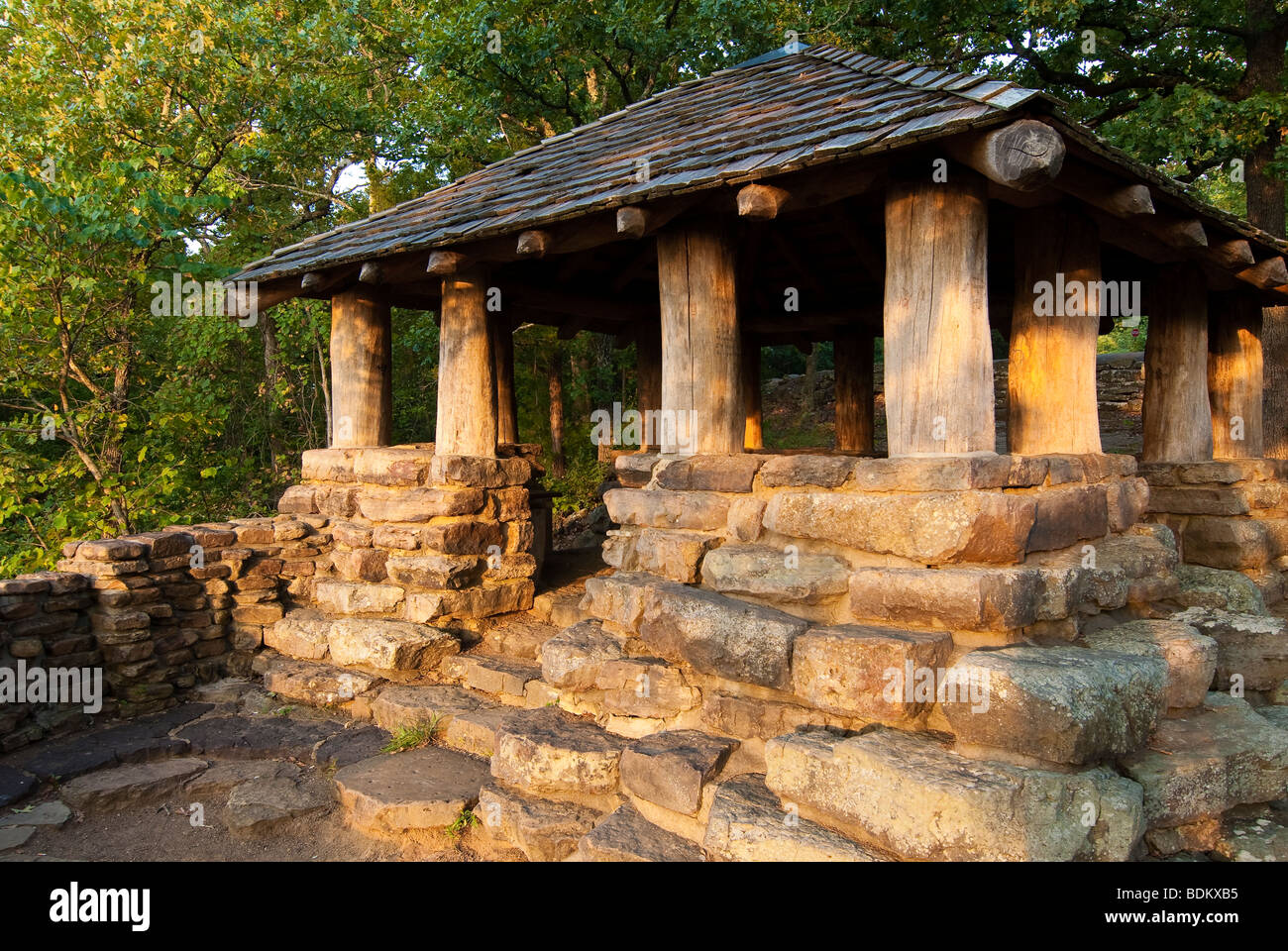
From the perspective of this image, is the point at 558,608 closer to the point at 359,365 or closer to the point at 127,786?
the point at 359,365

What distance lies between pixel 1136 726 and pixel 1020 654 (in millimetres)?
493

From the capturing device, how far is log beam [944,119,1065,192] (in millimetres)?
2910

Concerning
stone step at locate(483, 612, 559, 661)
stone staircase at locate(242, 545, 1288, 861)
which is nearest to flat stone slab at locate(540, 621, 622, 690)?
stone staircase at locate(242, 545, 1288, 861)

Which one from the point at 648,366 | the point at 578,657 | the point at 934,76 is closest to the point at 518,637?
the point at 578,657

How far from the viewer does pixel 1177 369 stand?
552 centimetres

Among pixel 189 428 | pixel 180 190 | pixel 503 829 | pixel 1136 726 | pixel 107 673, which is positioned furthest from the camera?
pixel 180 190

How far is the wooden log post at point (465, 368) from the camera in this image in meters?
5.40

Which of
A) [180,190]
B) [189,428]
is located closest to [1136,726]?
[189,428]

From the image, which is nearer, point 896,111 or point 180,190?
point 896,111

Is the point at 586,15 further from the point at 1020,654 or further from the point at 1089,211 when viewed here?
the point at 1020,654

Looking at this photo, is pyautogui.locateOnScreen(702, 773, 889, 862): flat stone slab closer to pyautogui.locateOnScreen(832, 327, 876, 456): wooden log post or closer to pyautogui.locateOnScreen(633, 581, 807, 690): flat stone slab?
pyautogui.locateOnScreen(633, 581, 807, 690): flat stone slab

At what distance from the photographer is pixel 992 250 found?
6734 mm

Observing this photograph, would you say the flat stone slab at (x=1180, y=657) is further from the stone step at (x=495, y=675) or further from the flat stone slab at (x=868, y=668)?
the stone step at (x=495, y=675)

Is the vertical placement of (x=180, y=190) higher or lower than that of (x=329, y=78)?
lower
